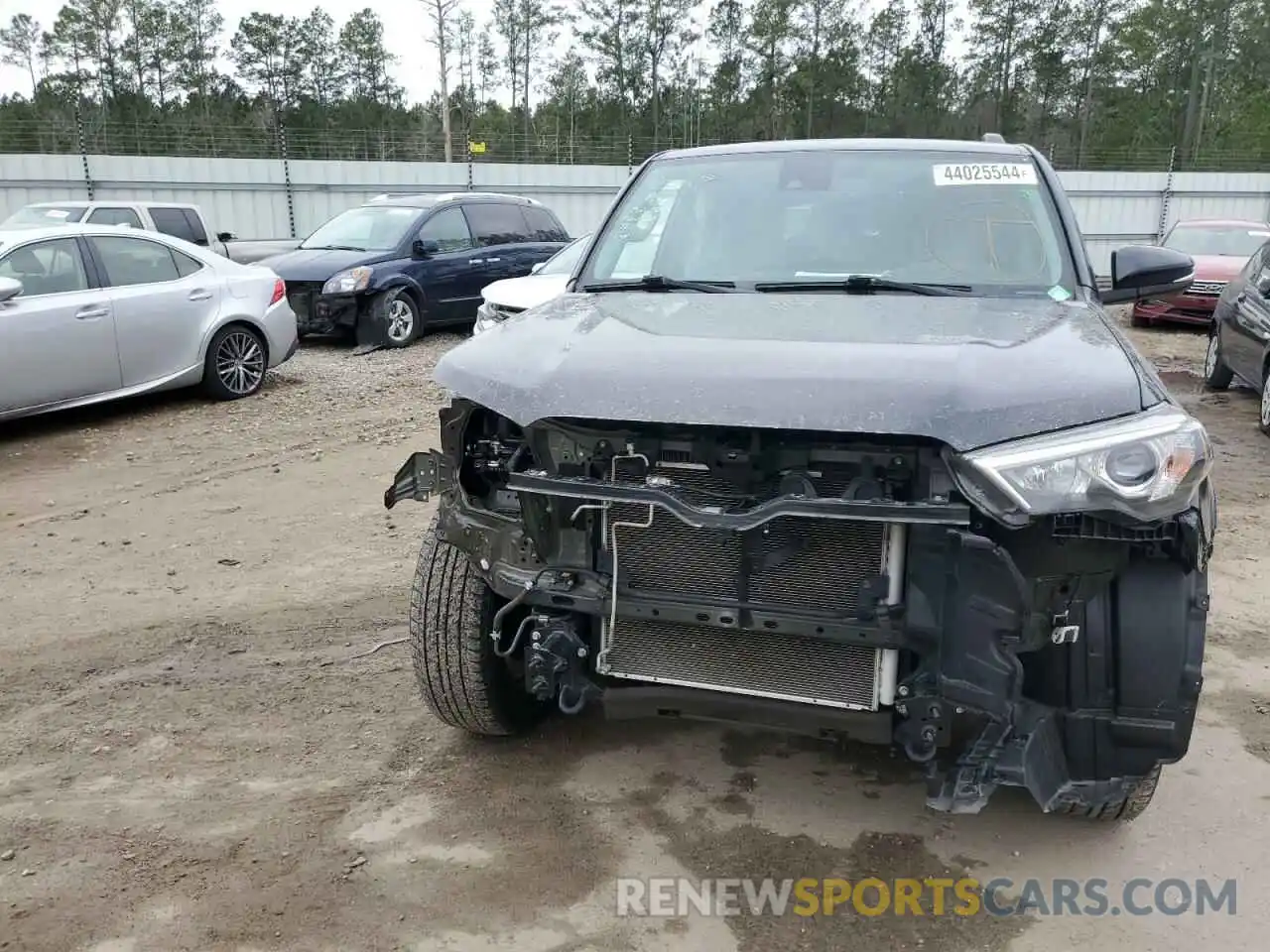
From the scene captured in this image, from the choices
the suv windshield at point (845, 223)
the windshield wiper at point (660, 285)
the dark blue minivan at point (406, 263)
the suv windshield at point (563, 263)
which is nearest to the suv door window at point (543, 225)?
the dark blue minivan at point (406, 263)

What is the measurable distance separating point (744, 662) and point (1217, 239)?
46.4ft

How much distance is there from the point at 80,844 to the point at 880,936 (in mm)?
2142

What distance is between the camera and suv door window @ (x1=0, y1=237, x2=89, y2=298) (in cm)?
720

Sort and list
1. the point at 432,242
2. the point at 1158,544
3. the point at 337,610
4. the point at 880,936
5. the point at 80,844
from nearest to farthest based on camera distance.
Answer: the point at 1158,544, the point at 880,936, the point at 80,844, the point at 337,610, the point at 432,242

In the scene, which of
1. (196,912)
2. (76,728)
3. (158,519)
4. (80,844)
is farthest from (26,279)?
(196,912)

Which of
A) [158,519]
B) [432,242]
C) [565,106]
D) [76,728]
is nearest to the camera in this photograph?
[76,728]

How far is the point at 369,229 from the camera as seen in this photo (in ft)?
38.8

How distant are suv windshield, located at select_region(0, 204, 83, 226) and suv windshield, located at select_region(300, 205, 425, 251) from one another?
258 cm

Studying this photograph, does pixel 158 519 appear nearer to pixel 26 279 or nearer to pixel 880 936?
pixel 26 279

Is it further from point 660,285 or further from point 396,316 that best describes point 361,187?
point 660,285

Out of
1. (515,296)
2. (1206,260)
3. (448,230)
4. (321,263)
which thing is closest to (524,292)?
(515,296)

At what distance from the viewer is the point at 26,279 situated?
723 cm

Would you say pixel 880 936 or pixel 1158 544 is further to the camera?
pixel 880 936

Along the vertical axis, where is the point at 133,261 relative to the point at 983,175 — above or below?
below
